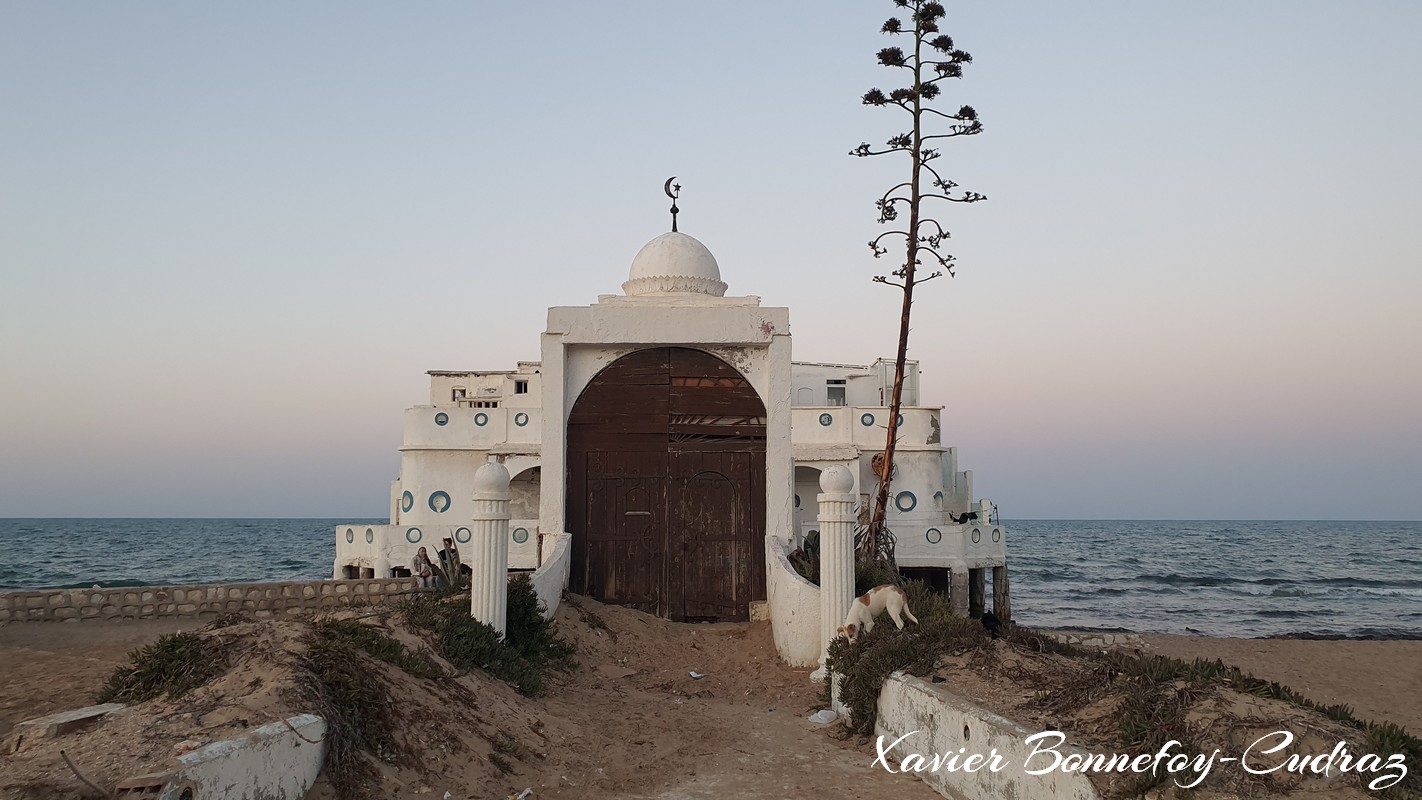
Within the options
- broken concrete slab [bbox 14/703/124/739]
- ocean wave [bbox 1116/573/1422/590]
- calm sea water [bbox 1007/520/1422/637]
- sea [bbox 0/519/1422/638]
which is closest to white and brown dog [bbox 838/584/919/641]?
broken concrete slab [bbox 14/703/124/739]

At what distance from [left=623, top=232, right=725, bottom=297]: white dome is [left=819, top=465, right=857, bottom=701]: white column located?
683cm

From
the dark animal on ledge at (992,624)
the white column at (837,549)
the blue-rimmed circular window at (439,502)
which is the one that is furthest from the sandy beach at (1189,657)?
the blue-rimmed circular window at (439,502)

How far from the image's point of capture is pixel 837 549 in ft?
32.9

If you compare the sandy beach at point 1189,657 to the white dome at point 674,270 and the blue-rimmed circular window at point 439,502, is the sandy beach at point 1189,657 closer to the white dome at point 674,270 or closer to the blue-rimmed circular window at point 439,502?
the white dome at point 674,270

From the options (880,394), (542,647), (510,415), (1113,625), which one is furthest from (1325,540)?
(542,647)

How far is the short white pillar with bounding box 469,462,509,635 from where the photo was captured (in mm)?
9945

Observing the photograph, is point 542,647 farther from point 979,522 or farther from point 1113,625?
point 1113,625

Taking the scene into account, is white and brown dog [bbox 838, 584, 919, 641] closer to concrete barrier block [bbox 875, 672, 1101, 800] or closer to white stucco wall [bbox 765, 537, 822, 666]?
concrete barrier block [bbox 875, 672, 1101, 800]

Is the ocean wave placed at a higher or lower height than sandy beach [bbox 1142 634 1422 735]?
lower

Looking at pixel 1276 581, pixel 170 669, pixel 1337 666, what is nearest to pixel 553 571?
pixel 170 669

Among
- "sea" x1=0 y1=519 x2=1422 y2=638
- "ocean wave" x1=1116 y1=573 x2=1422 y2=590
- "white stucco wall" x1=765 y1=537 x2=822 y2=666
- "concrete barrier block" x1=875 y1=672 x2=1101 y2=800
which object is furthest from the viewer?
"ocean wave" x1=1116 y1=573 x2=1422 y2=590

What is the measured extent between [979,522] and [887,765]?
1416 centimetres

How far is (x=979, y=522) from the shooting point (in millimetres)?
21172

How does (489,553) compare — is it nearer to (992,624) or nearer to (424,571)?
(992,624)
